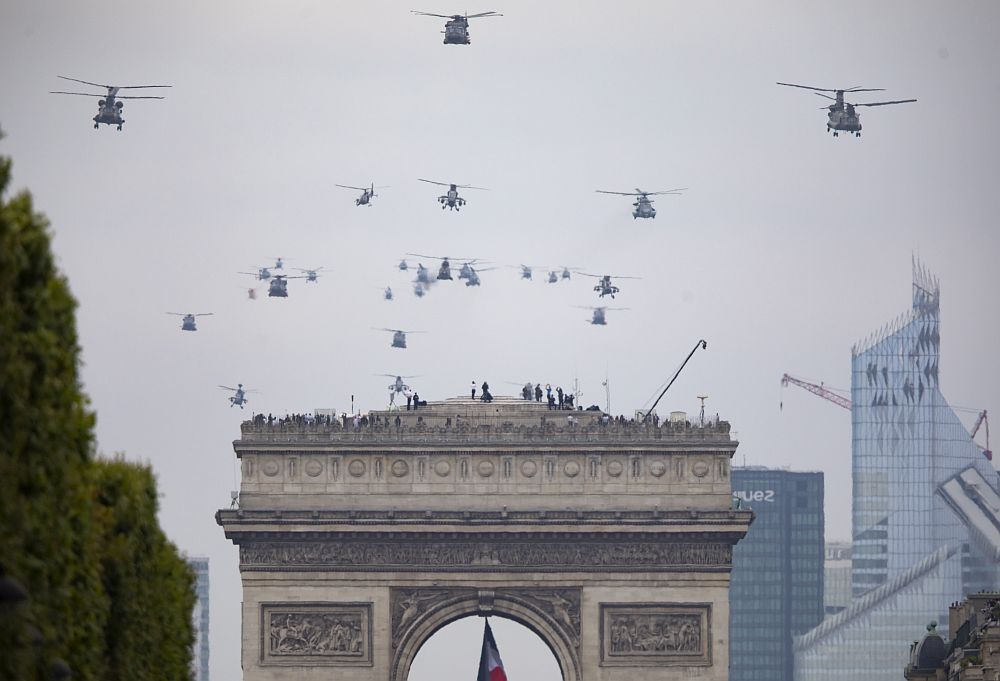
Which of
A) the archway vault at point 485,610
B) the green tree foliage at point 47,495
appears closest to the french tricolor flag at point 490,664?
the archway vault at point 485,610

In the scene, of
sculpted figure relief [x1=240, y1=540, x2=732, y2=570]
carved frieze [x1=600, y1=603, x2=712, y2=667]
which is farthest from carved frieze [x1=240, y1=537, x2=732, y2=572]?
carved frieze [x1=600, y1=603, x2=712, y2=667]

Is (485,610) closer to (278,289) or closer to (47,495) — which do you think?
(278,289)

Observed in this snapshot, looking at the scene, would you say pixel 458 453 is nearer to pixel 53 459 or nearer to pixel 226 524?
pixel 226 524

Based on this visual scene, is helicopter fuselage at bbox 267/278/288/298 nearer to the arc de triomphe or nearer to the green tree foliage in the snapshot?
the arc de triomphe

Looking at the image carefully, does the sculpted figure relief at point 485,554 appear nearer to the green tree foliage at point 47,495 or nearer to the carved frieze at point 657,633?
the carved frieze at point 657,633

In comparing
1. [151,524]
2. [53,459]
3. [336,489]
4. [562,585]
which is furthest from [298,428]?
[53,459]
